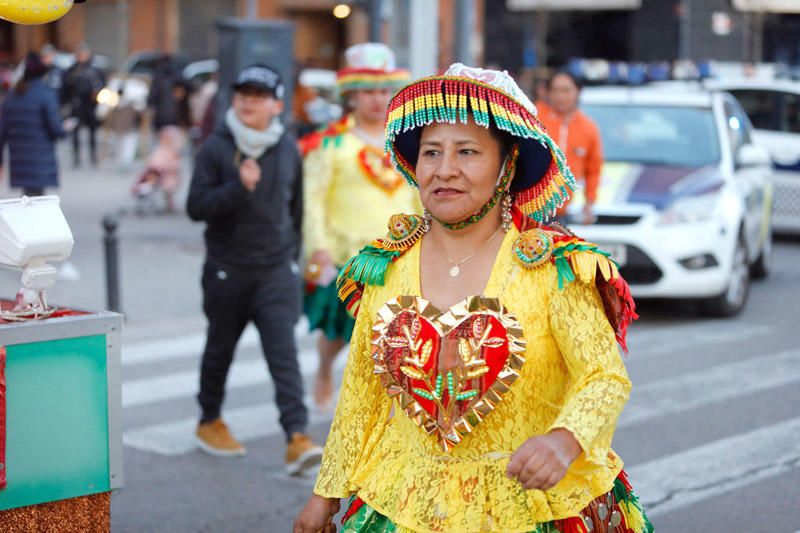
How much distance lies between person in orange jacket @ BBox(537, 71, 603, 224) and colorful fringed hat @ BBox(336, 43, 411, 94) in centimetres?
260

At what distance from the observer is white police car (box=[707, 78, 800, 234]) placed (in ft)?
50.4

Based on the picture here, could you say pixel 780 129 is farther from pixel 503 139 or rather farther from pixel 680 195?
pixel 503 139

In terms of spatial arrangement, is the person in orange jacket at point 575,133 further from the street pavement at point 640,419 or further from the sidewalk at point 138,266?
the sidewalk at point 138,266

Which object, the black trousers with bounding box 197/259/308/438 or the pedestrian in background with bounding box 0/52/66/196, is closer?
the black trousers with bounding box 197/259/308/438

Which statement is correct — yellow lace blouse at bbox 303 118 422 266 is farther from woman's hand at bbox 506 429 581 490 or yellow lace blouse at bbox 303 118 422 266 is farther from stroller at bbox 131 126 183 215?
stroller at bbox 131 126 183 215

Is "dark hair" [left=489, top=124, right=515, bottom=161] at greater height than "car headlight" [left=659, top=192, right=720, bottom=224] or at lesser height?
greater

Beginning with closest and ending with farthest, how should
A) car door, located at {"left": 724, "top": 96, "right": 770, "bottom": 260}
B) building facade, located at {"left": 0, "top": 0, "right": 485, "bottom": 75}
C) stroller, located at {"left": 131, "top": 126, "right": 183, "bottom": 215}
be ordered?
car door, located at {"left": 724, "top": 96, "right": 770, "bottom": 260}
stroller, located at {"left": 131, "top": 126, "right": 183, "bottom": 215}
building facade, located at {"left": 0, "top": 0, "right": 485, "bottom": 75}

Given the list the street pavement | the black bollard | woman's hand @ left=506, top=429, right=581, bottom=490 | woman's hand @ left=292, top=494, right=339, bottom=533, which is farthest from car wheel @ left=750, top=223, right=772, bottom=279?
woman's hand @ left=506, top=429, right=581, bottom=490

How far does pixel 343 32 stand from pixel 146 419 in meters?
34.7

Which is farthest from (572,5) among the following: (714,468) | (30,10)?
(30,10)

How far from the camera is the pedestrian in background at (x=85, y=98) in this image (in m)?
23.9

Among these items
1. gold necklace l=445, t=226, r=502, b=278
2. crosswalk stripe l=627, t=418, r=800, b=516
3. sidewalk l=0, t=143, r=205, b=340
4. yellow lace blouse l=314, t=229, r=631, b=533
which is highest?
gold necklace l=445, t=226, r=502, b=278

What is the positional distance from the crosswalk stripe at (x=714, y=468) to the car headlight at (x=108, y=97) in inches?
746

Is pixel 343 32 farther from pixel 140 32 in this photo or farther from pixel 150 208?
pixel 150 208
